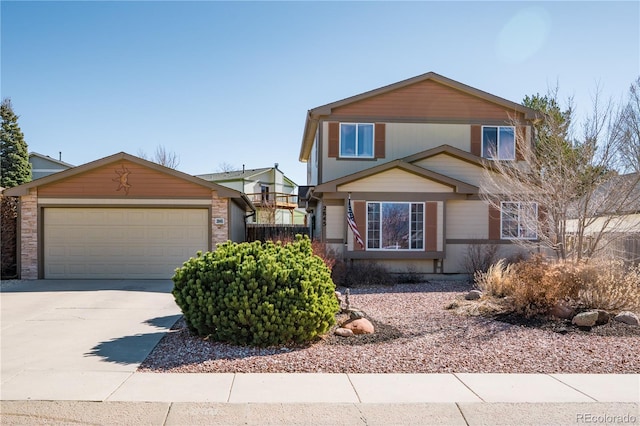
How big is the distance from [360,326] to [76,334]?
4750 millimetres

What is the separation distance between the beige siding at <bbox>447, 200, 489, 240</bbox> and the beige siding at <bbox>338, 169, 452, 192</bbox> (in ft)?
3.24

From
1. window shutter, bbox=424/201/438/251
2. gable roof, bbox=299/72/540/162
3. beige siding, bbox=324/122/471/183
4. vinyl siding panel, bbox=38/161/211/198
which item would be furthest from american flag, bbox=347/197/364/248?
vinyl siding panel, bbox=38/161/211/198

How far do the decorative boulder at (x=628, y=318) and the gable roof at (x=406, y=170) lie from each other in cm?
730

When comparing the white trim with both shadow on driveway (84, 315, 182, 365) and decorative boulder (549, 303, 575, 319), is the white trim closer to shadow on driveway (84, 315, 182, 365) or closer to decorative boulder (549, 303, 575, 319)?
shadow on driveway (84, 315, 182, 365)

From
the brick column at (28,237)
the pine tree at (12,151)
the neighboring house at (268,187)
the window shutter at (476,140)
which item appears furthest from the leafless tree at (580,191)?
the pine tree at (12,151)

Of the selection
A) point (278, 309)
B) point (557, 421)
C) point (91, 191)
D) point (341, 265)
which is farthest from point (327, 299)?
point (91, 191)

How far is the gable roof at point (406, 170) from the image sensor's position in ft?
48.5

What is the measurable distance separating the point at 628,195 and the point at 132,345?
1118cm

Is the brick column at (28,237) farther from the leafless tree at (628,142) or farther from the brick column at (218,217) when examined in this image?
the leafless tree at (628,142)

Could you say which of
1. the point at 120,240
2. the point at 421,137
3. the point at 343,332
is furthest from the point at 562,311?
the point at 120,240

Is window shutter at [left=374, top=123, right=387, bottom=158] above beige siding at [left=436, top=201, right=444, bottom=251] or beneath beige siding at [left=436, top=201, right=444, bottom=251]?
above

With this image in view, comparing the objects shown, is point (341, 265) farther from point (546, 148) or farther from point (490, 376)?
point (490, 376)

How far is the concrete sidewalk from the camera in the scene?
14.9 ft

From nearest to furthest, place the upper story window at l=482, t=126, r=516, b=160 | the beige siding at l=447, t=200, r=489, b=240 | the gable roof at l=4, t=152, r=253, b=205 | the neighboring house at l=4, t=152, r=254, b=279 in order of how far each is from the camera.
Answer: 1. the gable roof at l=4, t=152, r=253, b=205
2. the neighboring house at l=4, t=152, r=254, b=279
3. the beige siding at l=447, t=200, r=489, b=240
4. the upper story window at l=482, t=126, r=516, b=160
